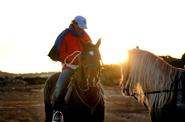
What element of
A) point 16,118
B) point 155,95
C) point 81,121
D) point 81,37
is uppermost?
point 81,37

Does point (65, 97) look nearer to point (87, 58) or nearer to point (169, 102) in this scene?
point (87, 58)

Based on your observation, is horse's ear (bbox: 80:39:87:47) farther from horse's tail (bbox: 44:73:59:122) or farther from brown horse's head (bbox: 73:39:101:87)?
horse's tail (bbox: 44:73:59:122)

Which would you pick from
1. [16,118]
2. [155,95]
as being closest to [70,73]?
[155,95]

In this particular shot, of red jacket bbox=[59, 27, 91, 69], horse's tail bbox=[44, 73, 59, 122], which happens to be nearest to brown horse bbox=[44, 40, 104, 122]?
red jacket bbox=[59, 27, 91, 69]

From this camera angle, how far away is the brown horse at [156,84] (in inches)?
465

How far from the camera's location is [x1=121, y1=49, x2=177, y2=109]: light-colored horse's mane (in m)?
12.2

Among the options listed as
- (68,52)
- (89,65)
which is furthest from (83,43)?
(68,52)

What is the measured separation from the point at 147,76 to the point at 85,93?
79.1 inches

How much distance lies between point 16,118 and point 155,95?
1200 cm

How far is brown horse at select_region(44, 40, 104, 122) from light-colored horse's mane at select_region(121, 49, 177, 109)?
759 mm

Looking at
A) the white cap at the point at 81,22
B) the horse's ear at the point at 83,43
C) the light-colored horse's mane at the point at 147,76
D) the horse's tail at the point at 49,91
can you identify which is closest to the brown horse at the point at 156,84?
the light-colored horse's mane at the point at 147,76

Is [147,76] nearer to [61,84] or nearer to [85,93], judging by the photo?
[85,93]

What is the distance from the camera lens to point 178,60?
1911cm

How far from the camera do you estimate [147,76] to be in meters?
12.9
